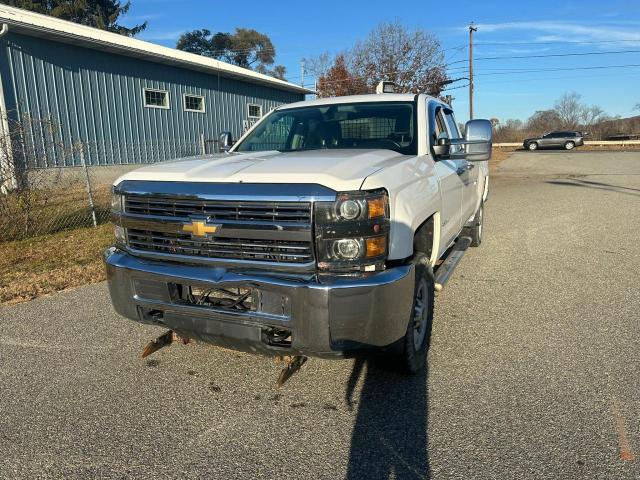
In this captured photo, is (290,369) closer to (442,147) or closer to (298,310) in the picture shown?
(298,310)

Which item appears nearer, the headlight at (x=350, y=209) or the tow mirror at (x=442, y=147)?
the headlight at (x=350, y=209)

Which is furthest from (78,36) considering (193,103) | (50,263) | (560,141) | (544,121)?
(544,121)

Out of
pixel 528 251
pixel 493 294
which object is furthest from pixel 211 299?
pixel 528 251

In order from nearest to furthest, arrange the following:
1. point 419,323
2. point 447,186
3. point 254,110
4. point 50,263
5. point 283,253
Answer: point 283,253 < point 419,323 < point 447,186 < point 50,263 < point 254,110

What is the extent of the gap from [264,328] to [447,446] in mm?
1145

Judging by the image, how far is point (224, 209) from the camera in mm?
2822

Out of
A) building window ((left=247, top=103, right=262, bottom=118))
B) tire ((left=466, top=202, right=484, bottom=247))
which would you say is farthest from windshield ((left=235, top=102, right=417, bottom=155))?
building window ((left=247, top=103, right=262, bottom=118))

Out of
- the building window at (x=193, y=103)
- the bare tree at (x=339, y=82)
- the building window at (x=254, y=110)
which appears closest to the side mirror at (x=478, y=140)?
the building window at (x=193, y=103)

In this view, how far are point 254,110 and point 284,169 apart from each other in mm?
20001

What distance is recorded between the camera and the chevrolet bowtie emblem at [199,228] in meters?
2.84

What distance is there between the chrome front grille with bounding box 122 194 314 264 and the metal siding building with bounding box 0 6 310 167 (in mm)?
8814

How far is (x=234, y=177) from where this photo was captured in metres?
2.85

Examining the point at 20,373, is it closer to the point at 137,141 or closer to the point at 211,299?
the point at 211,299

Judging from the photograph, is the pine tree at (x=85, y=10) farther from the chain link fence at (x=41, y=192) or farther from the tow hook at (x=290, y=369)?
the tow hook at (x=290, y=369)
